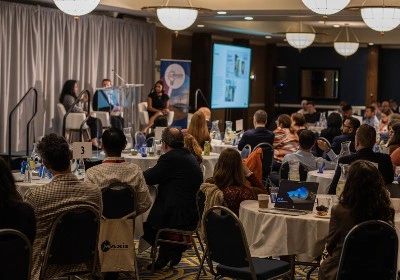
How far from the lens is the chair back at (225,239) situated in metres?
5.34

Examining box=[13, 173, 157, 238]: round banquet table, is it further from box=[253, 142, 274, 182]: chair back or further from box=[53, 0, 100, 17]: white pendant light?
box=[53, 0, 100, 17]: white pendant light

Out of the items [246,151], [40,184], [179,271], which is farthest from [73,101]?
[40,184]

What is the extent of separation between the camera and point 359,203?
5047mm

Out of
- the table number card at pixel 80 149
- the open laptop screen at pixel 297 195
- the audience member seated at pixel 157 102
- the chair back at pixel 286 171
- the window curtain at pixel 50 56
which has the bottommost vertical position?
the chair back at pixel 286 171

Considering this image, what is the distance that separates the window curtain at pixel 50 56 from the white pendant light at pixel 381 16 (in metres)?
5.98

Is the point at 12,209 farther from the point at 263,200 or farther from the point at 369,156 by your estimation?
the point at 369,156

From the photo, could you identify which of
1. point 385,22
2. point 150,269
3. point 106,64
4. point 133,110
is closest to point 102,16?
point 106,64

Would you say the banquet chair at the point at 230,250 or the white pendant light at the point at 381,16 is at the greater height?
the white pendant light at the point at 381,16

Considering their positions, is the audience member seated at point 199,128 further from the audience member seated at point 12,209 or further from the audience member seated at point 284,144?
the audience member seated at point 12,209

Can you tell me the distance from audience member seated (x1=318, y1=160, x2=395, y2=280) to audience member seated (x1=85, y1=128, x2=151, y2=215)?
1.97 m

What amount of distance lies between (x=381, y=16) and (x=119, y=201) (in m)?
6.49

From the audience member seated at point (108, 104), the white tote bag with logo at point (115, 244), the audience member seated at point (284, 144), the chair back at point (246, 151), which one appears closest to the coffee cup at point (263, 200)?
the white tote bag with logo at point (115, 244)

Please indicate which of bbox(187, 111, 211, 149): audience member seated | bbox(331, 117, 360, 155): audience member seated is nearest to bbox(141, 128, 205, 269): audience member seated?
bbox(187, 111, 211, 149): audience member seated

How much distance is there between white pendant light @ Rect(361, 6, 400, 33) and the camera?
11648 mm
